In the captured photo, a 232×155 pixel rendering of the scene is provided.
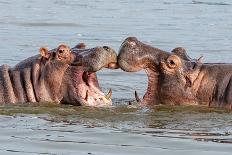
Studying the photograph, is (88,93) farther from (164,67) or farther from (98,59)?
(164,67)

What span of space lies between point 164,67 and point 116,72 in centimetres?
461

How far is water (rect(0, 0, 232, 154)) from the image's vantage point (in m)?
8.38

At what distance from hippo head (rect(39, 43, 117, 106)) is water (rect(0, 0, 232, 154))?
37 cm

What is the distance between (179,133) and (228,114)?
1.21 m

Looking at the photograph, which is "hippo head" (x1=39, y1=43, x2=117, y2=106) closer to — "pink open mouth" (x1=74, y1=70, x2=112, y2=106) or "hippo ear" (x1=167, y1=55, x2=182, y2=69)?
"pink open mouth" (x1=74, y1=70, x2=112, y2=106)

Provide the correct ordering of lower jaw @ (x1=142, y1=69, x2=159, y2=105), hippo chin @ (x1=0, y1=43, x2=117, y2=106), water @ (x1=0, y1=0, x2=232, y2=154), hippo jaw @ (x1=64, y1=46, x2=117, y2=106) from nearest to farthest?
1. water @ (x1=0, y1=0, x2=232, y2=154)
2. lower jaw @ (x1=142, y1=69, x2=159, y2=105)
3. hippo jaw @ (x1=64, y1=46, x2=117, y2=106)
4. hippo chin @ (x1=0, y1=43, x2=117, y2=106)

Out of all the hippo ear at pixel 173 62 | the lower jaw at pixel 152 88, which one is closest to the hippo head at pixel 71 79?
the lower jaw at pixel 152 88

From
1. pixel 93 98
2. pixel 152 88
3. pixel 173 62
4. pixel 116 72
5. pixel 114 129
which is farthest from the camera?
pixel 116 72

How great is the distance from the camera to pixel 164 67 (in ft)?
33.9

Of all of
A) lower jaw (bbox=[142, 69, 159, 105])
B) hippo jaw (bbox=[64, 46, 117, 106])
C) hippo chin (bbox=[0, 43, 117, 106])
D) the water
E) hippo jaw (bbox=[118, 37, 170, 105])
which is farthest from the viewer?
hippo chin (bbox=[0, 43, 117, 106])

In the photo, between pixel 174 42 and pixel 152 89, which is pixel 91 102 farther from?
pixel 174 42

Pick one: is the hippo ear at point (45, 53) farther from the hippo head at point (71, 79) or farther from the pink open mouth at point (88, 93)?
the pink open mouth at point (88, 93)

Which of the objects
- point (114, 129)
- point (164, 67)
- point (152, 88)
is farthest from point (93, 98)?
point (114, 129)

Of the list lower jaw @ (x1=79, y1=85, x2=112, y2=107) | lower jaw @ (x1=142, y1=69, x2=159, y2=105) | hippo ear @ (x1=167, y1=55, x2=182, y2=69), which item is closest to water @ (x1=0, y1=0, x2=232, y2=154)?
lower jaw @ (x1=142, y1=69, x2=159, y2=105)
